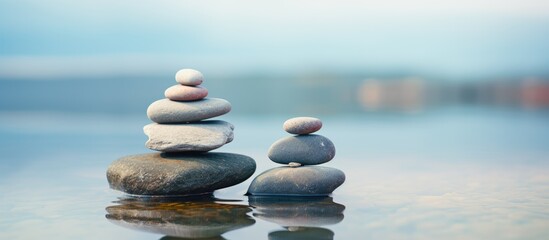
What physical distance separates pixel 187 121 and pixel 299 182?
Answer: 173cm

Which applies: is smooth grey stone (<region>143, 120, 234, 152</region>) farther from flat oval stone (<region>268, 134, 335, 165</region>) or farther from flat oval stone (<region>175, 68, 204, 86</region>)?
flat oval stone (<region>268, 134, 335, 165</region>)

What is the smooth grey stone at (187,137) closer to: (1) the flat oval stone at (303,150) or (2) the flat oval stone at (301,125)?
(1) the flat oval stone at (303,150)

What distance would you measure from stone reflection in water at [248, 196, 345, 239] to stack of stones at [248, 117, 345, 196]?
0.55 feet

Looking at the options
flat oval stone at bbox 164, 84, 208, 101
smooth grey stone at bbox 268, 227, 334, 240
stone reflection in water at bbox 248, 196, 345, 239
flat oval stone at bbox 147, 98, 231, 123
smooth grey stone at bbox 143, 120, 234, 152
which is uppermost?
flat oval stone at bbox 164, 84, 208, 101

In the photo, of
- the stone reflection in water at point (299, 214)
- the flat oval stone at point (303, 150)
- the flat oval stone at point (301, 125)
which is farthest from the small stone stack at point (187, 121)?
the stone reflection in water at point (299, 214)

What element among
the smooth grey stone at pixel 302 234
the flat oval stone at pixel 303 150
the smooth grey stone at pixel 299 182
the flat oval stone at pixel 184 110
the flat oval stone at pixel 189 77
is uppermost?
the flat oval stone at pixel 189 77

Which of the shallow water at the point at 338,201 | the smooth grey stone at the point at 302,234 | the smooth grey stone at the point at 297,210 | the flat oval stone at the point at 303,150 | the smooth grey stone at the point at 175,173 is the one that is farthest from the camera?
the flat oval stone at the point at 303,150

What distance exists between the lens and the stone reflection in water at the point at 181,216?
7.37m

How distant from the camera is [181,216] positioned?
816cm

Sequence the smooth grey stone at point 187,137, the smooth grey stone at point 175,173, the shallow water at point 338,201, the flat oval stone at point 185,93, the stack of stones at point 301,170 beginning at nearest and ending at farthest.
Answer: the shallow water at point 338,201, the smooth grey stone at point 175,173, the stack of stones at point 301,170, the smooth grey stone at point 187,137, the flat oval stone at point 185,93

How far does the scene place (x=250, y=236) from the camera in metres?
7.08

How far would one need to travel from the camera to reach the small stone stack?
972 cm

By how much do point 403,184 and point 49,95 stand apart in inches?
1636

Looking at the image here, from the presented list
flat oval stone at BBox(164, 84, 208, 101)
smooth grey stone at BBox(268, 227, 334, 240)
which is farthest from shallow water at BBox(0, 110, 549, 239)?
flat oval stone at BBox(164, 84, 208, 101)
